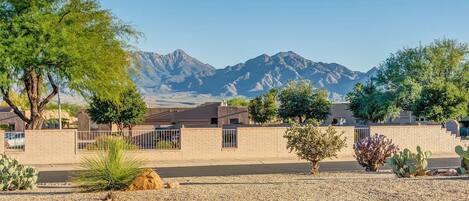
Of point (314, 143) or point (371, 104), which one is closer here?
point (314, 143)

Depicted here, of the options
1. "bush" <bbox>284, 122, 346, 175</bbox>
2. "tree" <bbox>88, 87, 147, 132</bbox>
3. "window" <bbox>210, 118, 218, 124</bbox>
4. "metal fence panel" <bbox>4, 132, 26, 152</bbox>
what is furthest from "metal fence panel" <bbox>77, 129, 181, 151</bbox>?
"window" <bbox>210, 118, 218, 124</bbox>

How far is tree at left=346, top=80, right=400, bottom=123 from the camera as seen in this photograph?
61906 millimetres

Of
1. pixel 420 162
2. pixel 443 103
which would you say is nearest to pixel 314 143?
pixel 420 162

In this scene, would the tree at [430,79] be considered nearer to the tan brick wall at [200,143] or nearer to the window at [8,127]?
the tan brick wall at [200,143]

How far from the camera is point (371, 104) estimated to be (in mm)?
64438

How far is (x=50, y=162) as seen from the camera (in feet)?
95.5

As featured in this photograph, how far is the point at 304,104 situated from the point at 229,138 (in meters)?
43.9

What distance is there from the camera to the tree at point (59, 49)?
3077 cm

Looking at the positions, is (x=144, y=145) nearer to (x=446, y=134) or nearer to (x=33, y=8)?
(x=33, y=8)

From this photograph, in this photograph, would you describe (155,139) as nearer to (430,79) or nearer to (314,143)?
(314,143)

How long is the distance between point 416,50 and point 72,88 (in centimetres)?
4076

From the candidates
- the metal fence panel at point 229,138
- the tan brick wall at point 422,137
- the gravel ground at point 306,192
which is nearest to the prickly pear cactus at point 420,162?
the gravel ground at point 306,192

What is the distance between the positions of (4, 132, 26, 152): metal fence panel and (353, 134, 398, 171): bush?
16.2 m

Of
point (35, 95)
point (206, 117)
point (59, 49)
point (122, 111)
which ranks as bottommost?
point (206, 117)
